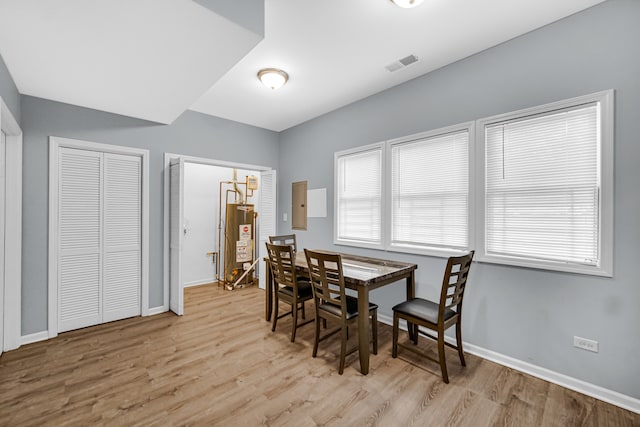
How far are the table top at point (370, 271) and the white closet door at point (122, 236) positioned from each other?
85.3 inches

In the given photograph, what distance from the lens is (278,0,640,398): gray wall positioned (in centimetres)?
182

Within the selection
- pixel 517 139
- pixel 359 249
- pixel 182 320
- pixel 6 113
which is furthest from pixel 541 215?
pixel 6 113

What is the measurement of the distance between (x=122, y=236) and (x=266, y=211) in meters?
2.12

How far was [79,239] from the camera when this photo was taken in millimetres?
3061

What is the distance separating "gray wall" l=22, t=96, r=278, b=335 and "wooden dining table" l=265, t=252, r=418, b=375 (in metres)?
1.70

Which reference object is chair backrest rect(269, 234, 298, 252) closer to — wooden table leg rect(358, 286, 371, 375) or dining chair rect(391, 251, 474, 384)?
wooden table leg rect(358, 286, 371, 375)

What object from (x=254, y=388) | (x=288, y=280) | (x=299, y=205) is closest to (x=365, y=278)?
(x=288, y=280)

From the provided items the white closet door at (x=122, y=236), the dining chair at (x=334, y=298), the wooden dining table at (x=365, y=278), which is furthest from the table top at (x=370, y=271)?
the white closet door at (x=122, y=236)

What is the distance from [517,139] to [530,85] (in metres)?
0.43

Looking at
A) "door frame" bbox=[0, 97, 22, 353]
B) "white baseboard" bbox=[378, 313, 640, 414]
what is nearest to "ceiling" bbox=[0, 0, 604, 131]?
"door frame" bbox=[0, 97, 22, 353]

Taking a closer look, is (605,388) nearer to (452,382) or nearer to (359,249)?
(452,382)

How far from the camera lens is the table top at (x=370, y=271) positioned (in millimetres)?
2215

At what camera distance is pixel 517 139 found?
2305 millimetres

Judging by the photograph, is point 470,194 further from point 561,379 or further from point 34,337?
point 34,337
